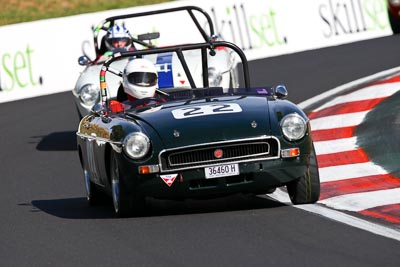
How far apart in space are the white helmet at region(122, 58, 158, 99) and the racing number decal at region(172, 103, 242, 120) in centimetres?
93

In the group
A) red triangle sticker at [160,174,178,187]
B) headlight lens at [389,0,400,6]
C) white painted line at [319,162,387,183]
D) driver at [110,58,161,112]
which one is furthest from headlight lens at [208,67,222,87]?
headlight lens at [389,0,400,6]

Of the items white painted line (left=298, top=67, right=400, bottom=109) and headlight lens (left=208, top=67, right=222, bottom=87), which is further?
white painted line (left=298, top=67, right=400, bottom=109)

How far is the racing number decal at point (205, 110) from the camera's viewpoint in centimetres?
945

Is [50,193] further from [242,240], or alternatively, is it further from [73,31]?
[73,31]

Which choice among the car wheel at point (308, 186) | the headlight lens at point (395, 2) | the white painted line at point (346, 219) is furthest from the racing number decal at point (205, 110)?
the headlight lens at point (395, 2)

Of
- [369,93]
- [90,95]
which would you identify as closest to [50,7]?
[369,93]

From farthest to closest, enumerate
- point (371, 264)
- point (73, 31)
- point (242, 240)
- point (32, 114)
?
point (73, 31)
point (32, 114)
point (242, 240)
point (371, 264)

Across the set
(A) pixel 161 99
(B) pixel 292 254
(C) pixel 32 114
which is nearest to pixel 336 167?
(A) pixel 161 99

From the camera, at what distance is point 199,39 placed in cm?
2397

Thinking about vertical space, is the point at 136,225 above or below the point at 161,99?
below

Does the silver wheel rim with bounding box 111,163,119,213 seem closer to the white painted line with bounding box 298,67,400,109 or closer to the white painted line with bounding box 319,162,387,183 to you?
the white painted line with bounding box 319,162,387,183

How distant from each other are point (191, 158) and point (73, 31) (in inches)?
563

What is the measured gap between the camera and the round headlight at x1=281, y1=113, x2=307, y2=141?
9242mm

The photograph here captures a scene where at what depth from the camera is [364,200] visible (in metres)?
9.41
